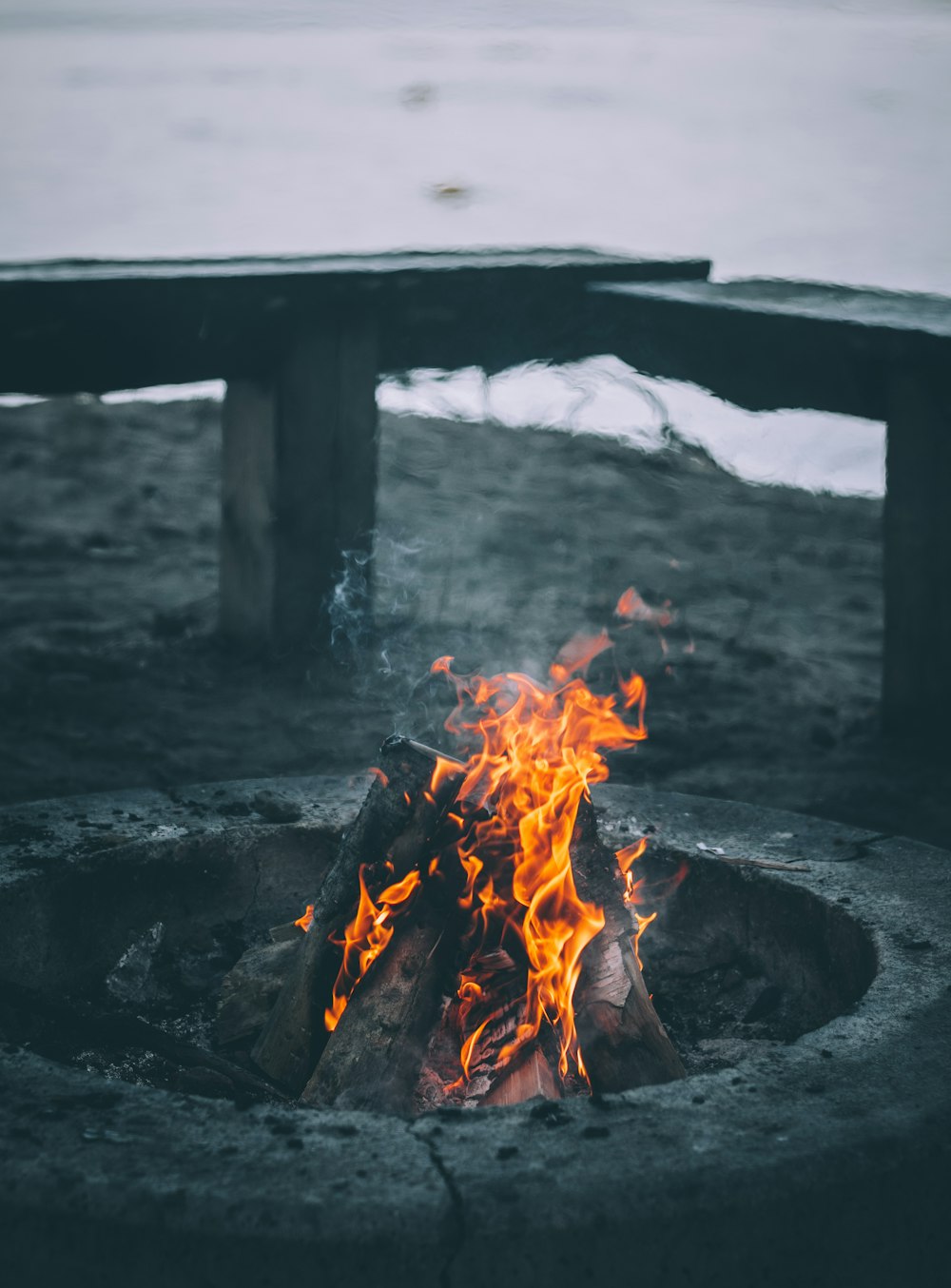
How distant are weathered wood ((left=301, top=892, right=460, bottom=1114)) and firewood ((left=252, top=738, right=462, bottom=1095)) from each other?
9 cm

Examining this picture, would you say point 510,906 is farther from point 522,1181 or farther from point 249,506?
point 249,506

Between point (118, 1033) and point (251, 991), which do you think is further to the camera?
point (251, 991)

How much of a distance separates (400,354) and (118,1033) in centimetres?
340

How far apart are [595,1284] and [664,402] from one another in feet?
13.7

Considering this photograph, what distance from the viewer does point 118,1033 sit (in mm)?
2090

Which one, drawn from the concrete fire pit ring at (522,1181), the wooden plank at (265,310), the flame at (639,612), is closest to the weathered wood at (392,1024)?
the concrete fire pit ring at (522,1181)

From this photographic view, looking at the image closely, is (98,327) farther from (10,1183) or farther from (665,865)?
(10,1183)

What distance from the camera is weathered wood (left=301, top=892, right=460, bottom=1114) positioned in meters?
2.01

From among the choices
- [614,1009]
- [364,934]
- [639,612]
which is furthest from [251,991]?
[639,612]

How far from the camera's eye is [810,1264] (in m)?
1.52

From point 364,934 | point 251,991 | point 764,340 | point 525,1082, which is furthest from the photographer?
point 764,340

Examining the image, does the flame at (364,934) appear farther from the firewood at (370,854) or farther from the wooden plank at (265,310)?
the wooden plank at (265,310)

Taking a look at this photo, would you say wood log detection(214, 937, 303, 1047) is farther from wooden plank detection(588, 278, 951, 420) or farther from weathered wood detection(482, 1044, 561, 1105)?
wooden plank detection(588, 278, 951, 420)

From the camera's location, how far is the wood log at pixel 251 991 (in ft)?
7.58
